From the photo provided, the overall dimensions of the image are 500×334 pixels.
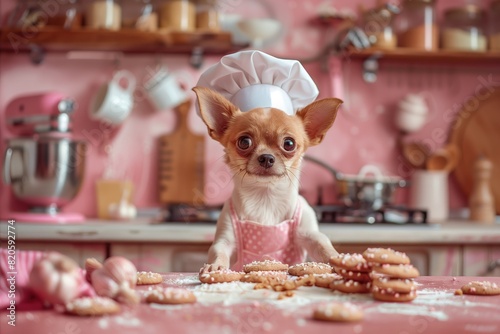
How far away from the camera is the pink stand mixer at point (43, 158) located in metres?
2.24

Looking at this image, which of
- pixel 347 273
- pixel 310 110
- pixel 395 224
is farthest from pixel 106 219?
pixel 347 273

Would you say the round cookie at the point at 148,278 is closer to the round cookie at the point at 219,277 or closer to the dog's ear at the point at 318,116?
the round cookie at the point at 219,277

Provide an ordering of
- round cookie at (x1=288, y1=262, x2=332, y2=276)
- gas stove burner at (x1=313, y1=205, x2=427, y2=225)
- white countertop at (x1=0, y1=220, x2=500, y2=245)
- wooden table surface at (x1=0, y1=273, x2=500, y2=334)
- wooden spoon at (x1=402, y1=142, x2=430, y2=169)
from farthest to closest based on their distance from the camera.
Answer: wooden spoon at (x1=402, y1=142, x2=430, y2=169) → gas stove burner at (x1=313, y1=205, x2=427, y2=225) → white countertop at (x1=0, y1=220, x2=500, y2=245) → round cookie at (x1=288, y1=262, x2=332, y2=276) → wooden table surface at (x1=0, y1=273, x2=500, y2=334)

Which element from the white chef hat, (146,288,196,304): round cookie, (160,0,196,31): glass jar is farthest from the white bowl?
(146,288,196,304): round cookie

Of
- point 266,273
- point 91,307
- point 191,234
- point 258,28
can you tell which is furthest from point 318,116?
point 258,28

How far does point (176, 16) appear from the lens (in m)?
2.43

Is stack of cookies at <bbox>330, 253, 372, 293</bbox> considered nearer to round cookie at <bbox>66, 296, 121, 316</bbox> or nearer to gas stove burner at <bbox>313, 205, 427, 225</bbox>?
round cookie at <bbox>66, 296, 121, 316</bbox>

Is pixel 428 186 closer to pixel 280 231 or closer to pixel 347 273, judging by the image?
pixel 280 231

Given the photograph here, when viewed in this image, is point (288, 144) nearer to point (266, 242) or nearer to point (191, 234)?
point (266, 242)

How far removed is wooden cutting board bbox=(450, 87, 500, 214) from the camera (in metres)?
2.63

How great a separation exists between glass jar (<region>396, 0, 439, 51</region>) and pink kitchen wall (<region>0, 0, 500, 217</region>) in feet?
0.38

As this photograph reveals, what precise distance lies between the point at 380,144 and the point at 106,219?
3.60ft

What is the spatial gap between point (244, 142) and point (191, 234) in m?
0.88

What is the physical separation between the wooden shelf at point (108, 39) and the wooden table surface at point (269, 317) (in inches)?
65.1
